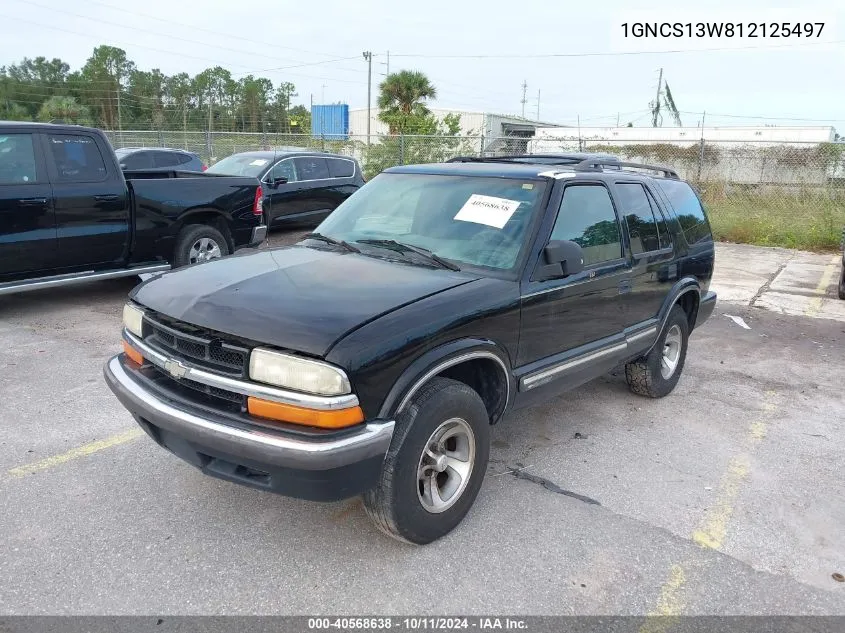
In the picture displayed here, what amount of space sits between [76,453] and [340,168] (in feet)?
32.7

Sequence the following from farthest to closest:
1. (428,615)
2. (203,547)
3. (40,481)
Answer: (40,481)
(203,547)
(428,615)

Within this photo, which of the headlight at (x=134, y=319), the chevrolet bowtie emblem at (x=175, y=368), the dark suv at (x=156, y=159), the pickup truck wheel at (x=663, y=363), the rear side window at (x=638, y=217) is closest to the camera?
the chevrolet bowtie emblem at (x=175, y=368)

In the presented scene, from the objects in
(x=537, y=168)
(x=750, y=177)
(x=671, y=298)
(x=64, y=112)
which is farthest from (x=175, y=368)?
(x=64, y=112)

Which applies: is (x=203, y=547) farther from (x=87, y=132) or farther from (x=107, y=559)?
(x=87, y=132)

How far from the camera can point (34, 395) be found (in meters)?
4.75

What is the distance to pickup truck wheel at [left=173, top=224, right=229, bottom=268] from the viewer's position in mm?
7664

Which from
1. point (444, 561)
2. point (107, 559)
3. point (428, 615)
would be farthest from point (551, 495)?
point (107, 559)

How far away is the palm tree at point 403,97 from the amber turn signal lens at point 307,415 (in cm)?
2870

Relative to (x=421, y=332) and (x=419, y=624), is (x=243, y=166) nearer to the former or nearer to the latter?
(x=421, y=332)

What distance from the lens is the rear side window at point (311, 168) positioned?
40.7 ft

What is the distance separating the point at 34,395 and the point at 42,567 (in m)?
2.28

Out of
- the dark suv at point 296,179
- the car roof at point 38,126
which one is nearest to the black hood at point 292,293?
the car roof at point 38,126

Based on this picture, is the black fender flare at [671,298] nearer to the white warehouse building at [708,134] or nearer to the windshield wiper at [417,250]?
the windshield wiper at [417,250]

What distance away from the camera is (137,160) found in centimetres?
1416
